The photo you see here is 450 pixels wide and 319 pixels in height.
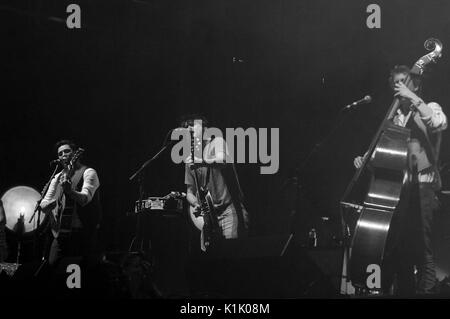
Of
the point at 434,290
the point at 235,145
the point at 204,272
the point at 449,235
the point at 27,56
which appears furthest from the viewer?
the point at 27,56

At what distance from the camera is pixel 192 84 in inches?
257

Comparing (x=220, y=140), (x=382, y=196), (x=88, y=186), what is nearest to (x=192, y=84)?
(x=220, y=140)

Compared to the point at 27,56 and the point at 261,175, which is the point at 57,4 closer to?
the point at 27,56

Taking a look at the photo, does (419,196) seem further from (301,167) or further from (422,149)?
(301,167)

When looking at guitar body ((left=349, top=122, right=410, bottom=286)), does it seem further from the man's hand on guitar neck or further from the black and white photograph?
the man's hand on guitar neck

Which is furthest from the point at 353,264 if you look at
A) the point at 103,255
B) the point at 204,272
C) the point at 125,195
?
the point at 125,195

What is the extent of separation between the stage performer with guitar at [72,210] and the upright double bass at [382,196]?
2.28 metres

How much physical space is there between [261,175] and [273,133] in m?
0.44

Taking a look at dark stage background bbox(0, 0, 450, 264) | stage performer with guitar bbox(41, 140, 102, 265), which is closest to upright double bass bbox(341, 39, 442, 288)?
dark stage background bbox(0, 0, 450, 264)

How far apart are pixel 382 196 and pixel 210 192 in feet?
5.18

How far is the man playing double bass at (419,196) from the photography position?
4.73 metres

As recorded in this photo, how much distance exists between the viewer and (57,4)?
6.35 m

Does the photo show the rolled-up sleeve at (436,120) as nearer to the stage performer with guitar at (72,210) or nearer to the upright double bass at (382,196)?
the upright double bass at (382,196)

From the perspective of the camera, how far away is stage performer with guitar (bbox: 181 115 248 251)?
17.8ft
